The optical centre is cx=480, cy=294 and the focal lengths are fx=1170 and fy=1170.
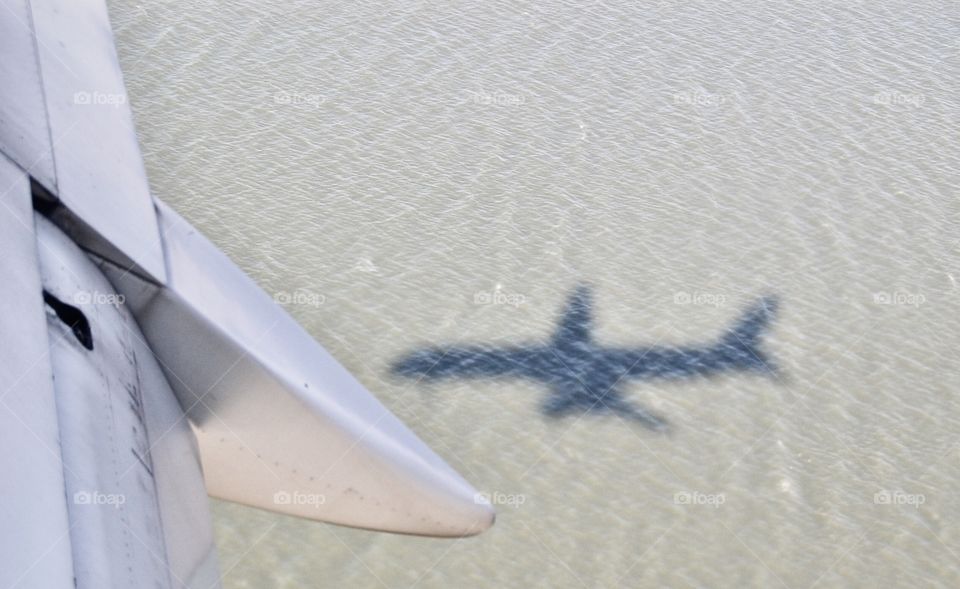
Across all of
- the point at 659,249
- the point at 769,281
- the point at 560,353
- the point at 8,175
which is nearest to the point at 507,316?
the point at 560,353

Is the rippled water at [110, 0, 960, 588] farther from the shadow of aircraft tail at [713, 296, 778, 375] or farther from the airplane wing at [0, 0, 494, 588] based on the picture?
the airplane wing at [0, 0, 494, 588]

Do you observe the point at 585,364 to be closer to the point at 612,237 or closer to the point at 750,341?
the point at 750,341

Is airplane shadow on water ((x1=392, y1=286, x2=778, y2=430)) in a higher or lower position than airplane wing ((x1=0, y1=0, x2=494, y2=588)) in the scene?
lower

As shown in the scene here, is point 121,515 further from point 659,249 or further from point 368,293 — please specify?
point 659,249

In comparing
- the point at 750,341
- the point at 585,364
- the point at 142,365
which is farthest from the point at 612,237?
the point at 142,365

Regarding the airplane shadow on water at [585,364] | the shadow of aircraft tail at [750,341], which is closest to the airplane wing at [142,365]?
the airplane shadow on water at [585,364]

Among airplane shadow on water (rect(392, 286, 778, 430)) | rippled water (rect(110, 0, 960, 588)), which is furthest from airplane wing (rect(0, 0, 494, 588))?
airplane shadow on water (rect(392, 286, 778, 430))
